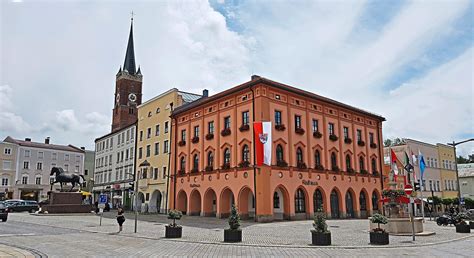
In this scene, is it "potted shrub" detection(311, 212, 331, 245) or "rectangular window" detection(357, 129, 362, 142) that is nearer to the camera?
"potted shrub" detection(311, 212, 331, 245)

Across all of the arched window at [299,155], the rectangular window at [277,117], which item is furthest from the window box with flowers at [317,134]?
the rectangular window at [277,117]

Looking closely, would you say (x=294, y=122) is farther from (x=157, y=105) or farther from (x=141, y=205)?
(x=141, y=205)

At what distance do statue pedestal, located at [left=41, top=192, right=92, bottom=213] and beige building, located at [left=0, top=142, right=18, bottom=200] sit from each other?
37.0m

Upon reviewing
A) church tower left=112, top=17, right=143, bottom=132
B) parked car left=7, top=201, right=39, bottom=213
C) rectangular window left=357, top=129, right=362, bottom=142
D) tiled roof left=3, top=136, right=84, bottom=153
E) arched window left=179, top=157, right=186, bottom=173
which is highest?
church tower left=112, top=17, right=143, bottom=132

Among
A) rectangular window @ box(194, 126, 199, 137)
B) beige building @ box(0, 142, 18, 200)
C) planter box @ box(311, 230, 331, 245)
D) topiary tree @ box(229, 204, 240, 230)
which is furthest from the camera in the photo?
beige building @ box(0, 142, 18, 200)

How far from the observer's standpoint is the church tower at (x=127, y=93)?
3275 inches

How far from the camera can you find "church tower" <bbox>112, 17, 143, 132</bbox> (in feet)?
273

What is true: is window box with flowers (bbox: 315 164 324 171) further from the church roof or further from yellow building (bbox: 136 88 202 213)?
the church roof

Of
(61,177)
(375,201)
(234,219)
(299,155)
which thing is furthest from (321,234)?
(61,177)

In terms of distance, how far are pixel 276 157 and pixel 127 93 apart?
60296 mm

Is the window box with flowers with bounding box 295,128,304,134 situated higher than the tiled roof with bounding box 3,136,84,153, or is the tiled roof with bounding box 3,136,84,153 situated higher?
the tiled roof with bounding box 3,136,84,153

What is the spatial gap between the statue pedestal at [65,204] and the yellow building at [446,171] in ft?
175

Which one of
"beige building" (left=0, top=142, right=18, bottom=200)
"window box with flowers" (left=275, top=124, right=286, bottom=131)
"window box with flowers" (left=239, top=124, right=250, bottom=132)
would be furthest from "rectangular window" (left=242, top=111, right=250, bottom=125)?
"beige building" (left=0, top=142, right=18, bottom=200)

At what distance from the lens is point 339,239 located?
1872cm
